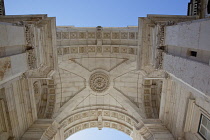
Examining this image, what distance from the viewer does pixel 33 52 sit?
992 cm

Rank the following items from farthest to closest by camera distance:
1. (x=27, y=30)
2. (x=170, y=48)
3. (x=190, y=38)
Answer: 1. (x=170, y=48)
2. (x=27, y=30)
3. (x=190, y=38)

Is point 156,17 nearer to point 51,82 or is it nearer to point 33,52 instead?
point 33,52

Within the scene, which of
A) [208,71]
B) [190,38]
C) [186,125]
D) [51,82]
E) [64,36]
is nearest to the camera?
[208,71]

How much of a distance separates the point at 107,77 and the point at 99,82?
0.97 m

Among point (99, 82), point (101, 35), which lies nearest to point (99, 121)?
point (99, 82)

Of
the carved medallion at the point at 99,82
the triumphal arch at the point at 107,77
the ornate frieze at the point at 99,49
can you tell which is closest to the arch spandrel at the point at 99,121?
the triumphal arch at the point at 107,77

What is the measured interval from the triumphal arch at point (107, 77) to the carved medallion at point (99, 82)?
0.10 meters

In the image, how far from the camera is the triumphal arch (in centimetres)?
823

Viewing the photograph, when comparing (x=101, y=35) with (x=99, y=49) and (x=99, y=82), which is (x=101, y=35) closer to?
(x=99, y=49)

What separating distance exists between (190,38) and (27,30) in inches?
290

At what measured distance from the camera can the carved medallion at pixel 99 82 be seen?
63.4ft

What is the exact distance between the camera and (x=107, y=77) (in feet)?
63.5

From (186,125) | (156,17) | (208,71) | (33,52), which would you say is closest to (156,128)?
(186,125)

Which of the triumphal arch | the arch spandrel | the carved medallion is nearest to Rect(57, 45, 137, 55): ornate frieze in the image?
the triumphal arch
